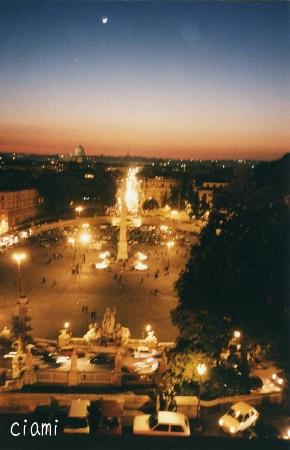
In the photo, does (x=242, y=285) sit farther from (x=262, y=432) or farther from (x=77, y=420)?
(x=77, y=420)

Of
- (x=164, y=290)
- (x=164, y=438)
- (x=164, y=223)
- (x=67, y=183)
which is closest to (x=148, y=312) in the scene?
(x=164, y=290)

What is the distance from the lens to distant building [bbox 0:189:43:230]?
50.8 meters

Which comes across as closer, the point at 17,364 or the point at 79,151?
the point at 17,364

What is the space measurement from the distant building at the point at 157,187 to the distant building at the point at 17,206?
1163 inches

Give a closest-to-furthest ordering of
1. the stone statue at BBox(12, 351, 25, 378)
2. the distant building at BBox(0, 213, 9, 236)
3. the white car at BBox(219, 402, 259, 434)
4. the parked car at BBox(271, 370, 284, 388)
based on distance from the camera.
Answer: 1. the white car at BBox(219, 402, 259, 434)
2. the parked car at BBox(271, 370, 284, 388)
3. the stone statue at BBox(12, 351, 25, 378)
4. the distant building at BBox(0, 213, 9, 236)

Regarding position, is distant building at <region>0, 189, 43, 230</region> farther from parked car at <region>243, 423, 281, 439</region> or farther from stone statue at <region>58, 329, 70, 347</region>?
parked car at <region>243, 423, 281, 439</region>

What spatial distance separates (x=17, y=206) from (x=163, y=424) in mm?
48090

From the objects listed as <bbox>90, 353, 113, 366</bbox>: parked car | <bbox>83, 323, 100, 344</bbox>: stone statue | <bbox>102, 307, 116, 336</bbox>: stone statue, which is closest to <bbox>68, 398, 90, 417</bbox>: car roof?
Result: <bbox>90, 353, 113, 366</bbox>: parked car

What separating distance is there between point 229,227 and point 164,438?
1168cm

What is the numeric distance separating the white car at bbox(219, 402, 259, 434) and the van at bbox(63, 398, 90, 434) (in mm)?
3393

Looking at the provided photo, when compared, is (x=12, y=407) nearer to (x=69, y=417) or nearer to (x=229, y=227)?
(x=69, y=417)

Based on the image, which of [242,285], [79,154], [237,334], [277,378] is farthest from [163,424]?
[79,154]

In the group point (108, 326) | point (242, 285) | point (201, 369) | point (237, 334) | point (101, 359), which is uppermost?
point (242, 285)

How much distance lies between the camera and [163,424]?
9.69 metres
